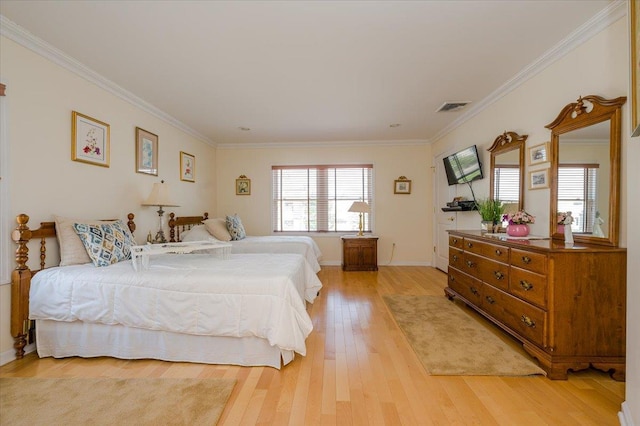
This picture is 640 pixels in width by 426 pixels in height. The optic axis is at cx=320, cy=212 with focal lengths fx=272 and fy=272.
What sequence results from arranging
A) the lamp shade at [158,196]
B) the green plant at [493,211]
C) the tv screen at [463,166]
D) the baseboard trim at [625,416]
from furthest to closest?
the tv screen at [463,166], the lamp shade at [158,196], the green plant at [493,211], the baseboard trim at [625,416]

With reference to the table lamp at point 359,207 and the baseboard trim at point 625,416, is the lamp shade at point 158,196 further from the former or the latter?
the baseboard trim at point 625,416

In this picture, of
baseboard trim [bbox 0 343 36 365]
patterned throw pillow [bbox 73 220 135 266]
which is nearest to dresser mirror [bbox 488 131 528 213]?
patterned throw pillow [bbox 73 220 135 266]

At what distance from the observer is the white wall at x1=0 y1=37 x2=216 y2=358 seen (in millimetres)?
2131


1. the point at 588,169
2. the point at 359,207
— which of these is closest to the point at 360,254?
the point at 359,207

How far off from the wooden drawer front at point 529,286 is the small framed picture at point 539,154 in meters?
1.17


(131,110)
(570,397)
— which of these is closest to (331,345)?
(570,397)

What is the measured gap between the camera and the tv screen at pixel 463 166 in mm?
3767

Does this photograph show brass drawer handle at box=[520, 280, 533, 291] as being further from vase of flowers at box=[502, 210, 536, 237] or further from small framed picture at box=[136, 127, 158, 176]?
small framed picture at box=[136, 127, 158, 176]

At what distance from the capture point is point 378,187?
5.65 m

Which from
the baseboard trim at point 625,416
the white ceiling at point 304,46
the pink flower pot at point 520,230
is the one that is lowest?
the baseboard trim at point 625,416

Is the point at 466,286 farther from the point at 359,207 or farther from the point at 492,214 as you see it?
the point at 359,207

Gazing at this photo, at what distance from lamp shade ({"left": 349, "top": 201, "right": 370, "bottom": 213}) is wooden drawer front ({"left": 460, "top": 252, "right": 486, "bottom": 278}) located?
231cm

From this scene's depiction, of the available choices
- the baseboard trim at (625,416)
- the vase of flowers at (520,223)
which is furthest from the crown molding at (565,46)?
the baseboard trim at (625,416)

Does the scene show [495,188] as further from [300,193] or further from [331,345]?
[300,193]
